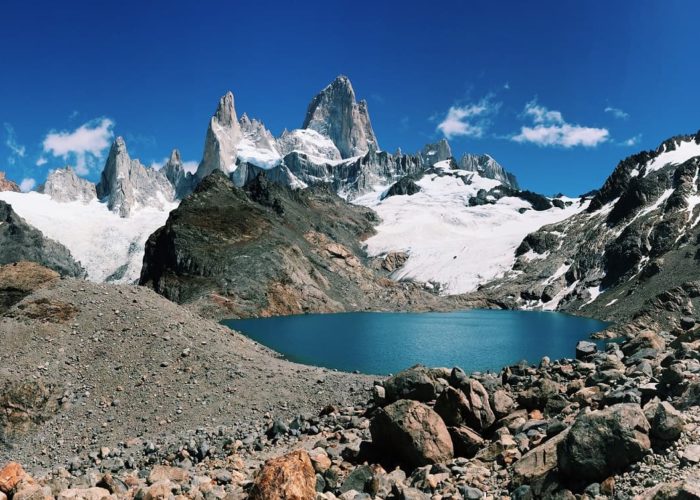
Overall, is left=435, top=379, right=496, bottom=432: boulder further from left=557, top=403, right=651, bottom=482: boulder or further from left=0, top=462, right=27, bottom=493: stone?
left=0, top=462, right=27, bottom=493: stone

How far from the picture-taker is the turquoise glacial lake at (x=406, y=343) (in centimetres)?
5112

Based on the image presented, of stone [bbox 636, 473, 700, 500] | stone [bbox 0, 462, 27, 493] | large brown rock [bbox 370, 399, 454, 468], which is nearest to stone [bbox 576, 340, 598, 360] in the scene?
large brown rock [bbox 370, 399, 454, 468]

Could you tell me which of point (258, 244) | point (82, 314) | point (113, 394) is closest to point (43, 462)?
point (113, 394)

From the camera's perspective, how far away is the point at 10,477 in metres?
16.6

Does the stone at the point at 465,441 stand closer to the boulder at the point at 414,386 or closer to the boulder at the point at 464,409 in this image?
the boulder at the point at 464,409

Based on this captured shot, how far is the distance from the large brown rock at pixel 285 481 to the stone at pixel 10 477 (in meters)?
8.17

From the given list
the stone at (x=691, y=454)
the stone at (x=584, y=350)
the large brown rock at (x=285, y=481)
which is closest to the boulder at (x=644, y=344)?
the stone at (x=584, y=350)

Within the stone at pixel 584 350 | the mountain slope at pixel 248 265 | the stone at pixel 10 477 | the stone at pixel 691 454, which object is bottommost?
the stone at pixel 10 477

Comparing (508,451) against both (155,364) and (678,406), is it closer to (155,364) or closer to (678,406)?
(678,406)

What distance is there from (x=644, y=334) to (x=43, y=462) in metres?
30.5

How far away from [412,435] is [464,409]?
8.61 feet

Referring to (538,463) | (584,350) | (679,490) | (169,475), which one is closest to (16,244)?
(169,475)

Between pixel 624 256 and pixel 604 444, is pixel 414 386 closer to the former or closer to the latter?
pixel 604 444

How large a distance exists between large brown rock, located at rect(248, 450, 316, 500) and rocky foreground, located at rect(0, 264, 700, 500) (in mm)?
48
